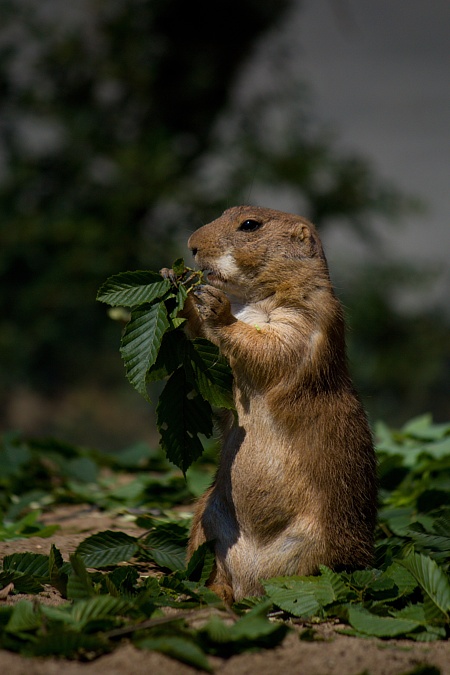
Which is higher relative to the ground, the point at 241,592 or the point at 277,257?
the point at 277,257

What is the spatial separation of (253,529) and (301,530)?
0.23 m

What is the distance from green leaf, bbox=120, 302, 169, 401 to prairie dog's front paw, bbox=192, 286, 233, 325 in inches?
7.3

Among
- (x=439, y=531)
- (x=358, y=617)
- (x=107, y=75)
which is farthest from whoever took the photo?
(x=107, y=75)

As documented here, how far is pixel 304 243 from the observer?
180 inches

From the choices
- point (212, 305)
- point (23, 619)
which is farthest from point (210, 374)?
point (23, 619)

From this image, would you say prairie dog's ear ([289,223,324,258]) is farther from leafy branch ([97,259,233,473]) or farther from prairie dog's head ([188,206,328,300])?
leafy branch ([97,259,233,473])

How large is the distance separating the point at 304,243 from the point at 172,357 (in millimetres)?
990

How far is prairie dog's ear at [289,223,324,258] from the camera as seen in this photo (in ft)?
14.8

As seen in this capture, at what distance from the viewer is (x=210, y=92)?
14789 millimetres

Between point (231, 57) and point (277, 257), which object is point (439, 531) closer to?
point (277, 257)

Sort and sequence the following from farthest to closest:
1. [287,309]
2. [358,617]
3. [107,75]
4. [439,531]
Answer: [107,75] → [439,531] → [287,309] → [358,617]

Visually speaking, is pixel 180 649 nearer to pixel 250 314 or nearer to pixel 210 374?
pixel 210 374

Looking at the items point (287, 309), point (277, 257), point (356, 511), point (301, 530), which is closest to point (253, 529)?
point (301, 530)

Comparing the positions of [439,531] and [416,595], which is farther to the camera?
[439,531]
